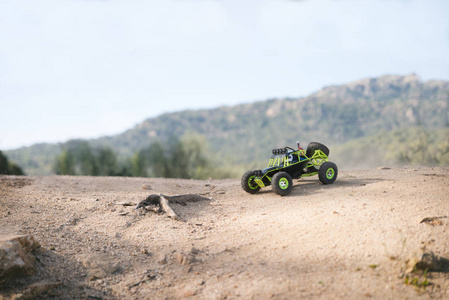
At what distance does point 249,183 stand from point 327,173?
9.30ft

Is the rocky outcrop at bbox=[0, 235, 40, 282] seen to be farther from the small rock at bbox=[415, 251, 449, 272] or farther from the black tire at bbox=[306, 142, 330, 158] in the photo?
the black tire at bbox=[306, 142, 330, 158]

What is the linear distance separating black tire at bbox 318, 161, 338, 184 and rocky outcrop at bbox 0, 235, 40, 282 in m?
8.94

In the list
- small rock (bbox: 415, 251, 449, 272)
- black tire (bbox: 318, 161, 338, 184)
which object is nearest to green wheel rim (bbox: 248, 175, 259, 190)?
black tire (bbox: 318, 161, 338, 184)

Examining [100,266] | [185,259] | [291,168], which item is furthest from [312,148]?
[100,266]

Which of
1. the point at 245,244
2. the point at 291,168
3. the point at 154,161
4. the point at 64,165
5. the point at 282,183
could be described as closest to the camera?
the point at 245,244

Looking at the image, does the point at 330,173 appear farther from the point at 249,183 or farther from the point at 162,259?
the point at 162,259

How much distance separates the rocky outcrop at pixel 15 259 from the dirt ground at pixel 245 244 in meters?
0.16

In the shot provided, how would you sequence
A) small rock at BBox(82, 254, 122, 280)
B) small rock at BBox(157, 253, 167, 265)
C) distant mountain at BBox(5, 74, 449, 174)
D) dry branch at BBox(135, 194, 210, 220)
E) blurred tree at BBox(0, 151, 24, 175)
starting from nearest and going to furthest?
small rock at BBox(82, 254, 122, 280) < small rock at BBox(157, 253, 167, 265) < dry branch at BBox(135, 194, 210, 220) < blurred tree at BBox(0, 151, 24, 175) < distant mountain at BBox(5, 74, 449, 174)

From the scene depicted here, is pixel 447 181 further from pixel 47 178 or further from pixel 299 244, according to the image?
pixel 47 178

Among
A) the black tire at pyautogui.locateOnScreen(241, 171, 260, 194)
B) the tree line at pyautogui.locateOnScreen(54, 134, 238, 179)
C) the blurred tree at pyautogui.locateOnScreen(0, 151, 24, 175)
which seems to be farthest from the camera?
the tree line at pyautogui.locateOnScreen(54, 134, 238, 179)

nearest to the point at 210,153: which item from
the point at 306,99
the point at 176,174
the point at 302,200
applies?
the point at 176,174

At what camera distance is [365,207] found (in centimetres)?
799

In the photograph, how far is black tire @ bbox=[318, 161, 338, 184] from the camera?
11.4 metres

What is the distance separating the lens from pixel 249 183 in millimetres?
11586
